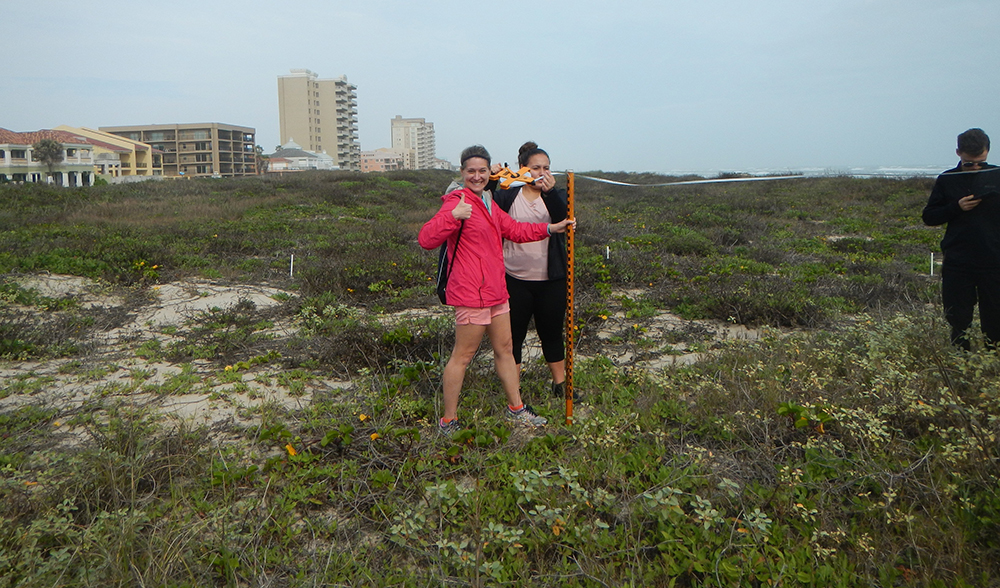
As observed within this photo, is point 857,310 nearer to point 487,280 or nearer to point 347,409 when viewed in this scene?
point 487,280

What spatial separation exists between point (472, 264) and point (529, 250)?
57 cm

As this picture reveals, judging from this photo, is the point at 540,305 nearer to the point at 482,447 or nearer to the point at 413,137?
the point at 482,447

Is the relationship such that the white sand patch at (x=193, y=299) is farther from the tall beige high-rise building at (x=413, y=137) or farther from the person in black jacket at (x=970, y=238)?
the tall beige high-rise building at (x=413, y=137)

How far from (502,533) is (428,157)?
14232 centimetres

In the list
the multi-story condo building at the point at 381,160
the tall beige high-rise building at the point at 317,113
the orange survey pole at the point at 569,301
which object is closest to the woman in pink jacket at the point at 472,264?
the orange survey pole at the point at 569,301

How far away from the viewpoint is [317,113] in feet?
315

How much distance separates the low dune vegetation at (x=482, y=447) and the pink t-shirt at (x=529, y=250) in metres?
0.91

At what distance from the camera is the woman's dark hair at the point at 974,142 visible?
3.98 m

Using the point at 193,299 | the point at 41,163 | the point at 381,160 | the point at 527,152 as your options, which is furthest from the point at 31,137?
the point at 381,160

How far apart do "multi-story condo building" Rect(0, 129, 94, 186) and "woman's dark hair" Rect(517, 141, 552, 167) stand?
2059 inches

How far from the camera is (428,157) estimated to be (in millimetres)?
140500

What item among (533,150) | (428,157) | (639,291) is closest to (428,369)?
(533,150)

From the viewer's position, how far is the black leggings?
162 inches

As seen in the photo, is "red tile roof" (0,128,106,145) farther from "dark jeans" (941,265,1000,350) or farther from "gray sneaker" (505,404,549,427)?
"dark jeans" (941,265,1000,350)
